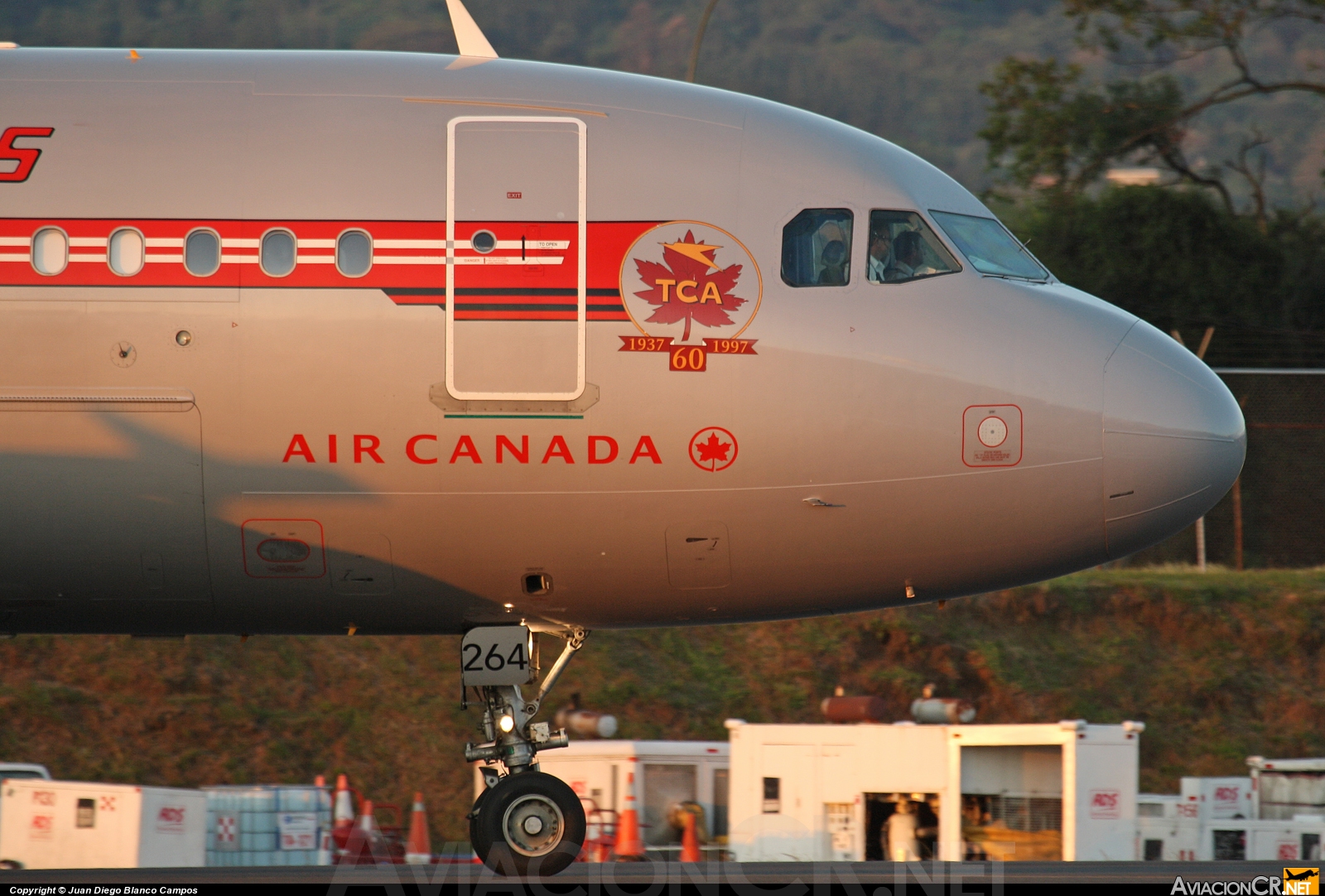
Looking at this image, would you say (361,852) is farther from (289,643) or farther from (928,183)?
(928,183)

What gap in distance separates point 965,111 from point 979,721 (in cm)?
13467

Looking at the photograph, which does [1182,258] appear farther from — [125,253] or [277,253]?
[125,253]

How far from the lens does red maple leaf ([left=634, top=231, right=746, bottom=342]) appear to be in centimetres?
911

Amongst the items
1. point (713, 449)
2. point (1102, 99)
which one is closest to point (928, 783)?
point (713, 449)

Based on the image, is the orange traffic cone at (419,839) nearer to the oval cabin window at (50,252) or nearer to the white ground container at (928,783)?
the white ground container at (928,783)

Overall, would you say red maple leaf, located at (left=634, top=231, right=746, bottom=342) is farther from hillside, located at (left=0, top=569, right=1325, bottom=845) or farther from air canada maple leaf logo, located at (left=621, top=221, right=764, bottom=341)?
hillside, located at (left=0, top=569, right=1325, bottom=845)

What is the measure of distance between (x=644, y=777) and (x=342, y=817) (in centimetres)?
304

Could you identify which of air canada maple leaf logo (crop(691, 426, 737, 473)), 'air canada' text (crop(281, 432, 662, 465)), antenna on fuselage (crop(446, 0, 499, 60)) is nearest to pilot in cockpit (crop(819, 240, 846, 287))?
air canada maple leaf logo (crop(691, 426, 737, 473))

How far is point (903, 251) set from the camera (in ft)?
31.1

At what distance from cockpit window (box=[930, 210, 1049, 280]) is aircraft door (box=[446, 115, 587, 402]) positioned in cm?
224

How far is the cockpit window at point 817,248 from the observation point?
30.5 feet

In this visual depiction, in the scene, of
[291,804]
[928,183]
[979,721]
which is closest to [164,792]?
[291,804]

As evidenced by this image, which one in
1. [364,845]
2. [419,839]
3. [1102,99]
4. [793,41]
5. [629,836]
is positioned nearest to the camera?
[629,836]

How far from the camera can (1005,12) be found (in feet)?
548
